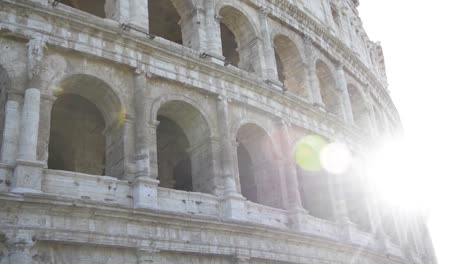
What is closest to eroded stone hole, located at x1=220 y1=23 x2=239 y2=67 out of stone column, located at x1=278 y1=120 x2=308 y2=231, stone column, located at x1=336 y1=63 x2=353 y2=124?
stone column, located at x1=336 y1=63 x2=353 y2=124

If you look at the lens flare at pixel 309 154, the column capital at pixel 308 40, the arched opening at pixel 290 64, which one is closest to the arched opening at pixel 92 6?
the arched opening at pixel 290 64

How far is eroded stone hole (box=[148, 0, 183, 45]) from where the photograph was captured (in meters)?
17.0

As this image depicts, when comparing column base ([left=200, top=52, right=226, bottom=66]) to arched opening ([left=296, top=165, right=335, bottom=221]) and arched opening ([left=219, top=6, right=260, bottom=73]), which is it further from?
arched opening ([left=296, top=165, right=335, bottom=221])

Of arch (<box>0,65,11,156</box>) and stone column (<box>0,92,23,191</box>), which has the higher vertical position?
arch (<box>0,65,11,156</box>)

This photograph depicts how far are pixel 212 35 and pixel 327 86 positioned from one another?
6.22 meters

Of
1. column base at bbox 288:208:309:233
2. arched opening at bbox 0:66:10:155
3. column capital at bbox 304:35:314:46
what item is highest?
column capital at bbox 304:35:314:46

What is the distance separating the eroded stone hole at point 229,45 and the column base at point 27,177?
31.6 ft

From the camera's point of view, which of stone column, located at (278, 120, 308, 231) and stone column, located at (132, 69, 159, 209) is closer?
stone column, located at (132, 69, 159, 209)

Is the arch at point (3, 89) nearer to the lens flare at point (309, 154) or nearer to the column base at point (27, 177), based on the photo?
the column base at point (27, 177)

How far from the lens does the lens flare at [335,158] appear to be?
648 inches

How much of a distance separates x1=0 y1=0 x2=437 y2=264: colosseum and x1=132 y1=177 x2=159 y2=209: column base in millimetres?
29

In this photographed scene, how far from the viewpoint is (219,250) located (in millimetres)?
11617

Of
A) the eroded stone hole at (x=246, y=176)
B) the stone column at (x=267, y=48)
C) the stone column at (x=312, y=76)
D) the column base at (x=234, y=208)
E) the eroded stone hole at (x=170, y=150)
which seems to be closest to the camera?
the column base at (x=234, y=208)

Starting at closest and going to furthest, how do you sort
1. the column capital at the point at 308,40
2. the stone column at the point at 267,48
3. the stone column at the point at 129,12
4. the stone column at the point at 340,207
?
the stone column at the point at 129,12
the stone column at the point at 340,207
the stone column at the point at 267,48
the column capital at the point at 308,40
